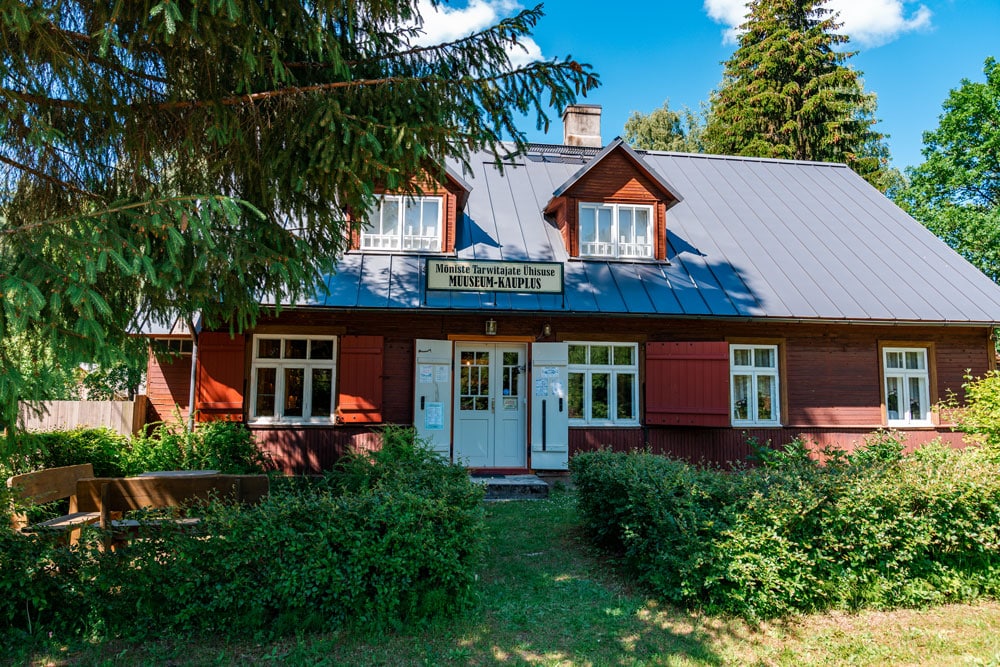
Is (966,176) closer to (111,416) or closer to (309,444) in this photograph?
(309,444)

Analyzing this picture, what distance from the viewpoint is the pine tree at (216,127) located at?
13.5ft

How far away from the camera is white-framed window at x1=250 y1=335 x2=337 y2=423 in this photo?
33.6ft

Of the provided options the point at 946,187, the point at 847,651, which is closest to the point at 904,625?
the point at 847,651

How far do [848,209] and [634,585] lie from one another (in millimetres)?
11931

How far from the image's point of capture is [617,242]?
11.6 metres

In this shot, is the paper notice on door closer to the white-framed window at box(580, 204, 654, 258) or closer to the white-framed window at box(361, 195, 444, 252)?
the white-framed window at box(361, 195, 444, 252)

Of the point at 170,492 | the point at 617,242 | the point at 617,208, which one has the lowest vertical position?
the point at 170,492

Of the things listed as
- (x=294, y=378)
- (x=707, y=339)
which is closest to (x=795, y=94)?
(x=707, y=339)

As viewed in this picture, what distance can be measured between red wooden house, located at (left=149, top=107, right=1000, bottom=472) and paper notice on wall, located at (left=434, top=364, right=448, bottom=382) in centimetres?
2

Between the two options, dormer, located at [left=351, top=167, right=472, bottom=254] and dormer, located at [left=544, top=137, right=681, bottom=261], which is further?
dormer, located at [left=544, top=137, right=681, bottom=261]

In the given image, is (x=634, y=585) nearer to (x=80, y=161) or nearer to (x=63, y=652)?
(x=63, y=652)

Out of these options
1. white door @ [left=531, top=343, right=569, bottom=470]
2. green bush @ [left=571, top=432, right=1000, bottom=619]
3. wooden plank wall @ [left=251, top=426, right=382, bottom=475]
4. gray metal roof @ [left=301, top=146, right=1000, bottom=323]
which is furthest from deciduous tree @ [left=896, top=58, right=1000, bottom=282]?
wooden plank wall @ [left=251, top=426, right=382, bottom=475]

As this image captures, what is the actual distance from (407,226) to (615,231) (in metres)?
3.77

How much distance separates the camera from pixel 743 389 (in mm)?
11023
